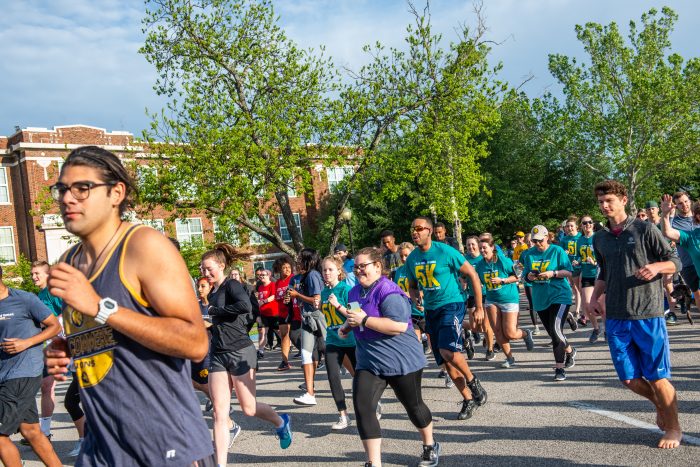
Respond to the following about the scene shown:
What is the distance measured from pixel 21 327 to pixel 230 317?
1.84 m

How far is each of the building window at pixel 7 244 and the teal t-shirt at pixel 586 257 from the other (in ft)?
119

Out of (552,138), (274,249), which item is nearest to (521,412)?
(552,138)

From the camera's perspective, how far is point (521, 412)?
263 inches

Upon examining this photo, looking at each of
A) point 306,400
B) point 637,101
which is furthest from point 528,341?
point 637,101

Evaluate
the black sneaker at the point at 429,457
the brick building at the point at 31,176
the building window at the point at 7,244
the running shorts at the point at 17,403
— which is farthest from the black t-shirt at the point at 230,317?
the building window at the point at 7,244

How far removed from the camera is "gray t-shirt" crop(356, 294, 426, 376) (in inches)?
202

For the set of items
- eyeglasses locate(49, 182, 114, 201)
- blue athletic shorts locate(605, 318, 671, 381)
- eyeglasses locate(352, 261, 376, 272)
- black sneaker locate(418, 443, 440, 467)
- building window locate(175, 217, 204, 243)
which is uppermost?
building window locate(175, 217, 204, 243)

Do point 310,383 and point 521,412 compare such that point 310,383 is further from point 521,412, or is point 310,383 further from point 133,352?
point 133,352

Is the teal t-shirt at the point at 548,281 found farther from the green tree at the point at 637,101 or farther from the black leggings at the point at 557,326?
the green tree at the point at 637,101

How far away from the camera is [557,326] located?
8461 mm

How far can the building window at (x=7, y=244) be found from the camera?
129ft

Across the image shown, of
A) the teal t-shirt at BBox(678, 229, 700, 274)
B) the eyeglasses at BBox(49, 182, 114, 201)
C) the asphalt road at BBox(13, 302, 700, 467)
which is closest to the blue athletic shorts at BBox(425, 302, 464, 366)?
the asphalt road at BBox(13, 302, 700, 467)

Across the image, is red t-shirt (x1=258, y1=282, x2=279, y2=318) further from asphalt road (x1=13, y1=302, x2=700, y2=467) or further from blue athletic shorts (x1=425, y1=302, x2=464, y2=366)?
blue athletic shorts (x1=425, y1=302, x2=464, y2=366)

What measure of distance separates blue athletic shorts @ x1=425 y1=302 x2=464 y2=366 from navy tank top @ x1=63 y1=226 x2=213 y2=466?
4.83m
